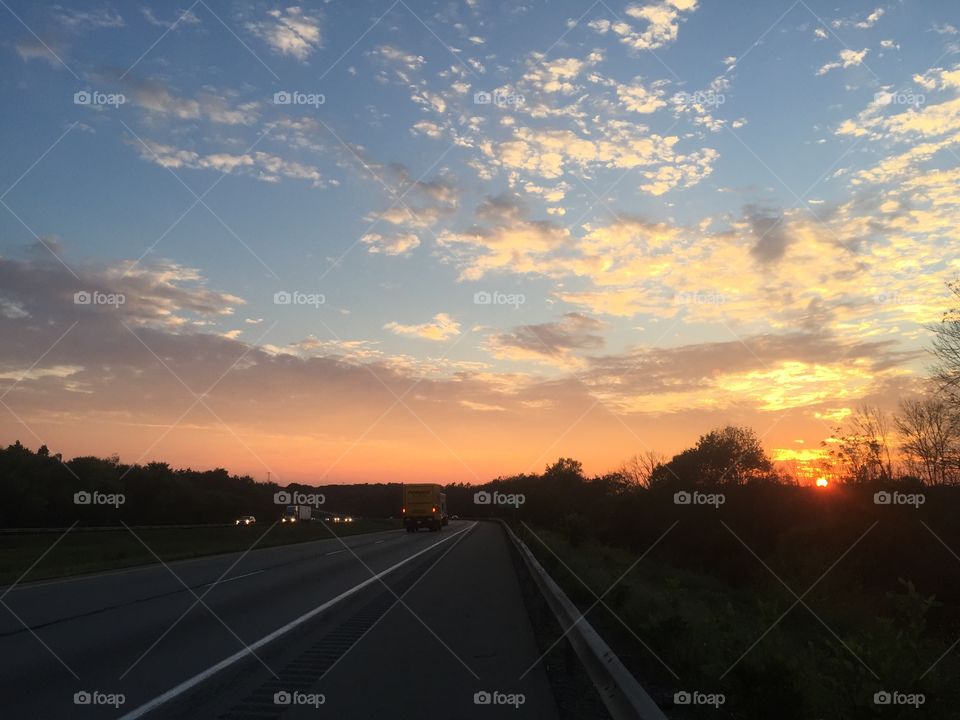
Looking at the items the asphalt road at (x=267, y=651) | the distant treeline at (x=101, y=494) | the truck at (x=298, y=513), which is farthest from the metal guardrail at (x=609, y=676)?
the truck at (x=298, y=513)

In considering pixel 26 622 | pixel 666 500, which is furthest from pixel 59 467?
pixel 26 622

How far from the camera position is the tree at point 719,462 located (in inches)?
2896

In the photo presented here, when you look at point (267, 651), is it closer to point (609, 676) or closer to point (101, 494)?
point (609, 676)

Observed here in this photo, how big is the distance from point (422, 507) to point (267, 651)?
209 ft

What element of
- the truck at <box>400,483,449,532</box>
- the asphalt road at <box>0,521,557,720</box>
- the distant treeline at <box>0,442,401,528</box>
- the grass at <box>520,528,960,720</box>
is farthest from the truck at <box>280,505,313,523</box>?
the grass at <box>520,528,960,720</box>

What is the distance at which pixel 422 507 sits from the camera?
72938mm

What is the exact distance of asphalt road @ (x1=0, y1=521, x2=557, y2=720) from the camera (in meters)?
7.41

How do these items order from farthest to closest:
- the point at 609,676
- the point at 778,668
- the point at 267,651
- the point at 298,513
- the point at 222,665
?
the point at 298,513, the point at 267,651, the point at 222,665, the point at 609,676, the point at 778,668

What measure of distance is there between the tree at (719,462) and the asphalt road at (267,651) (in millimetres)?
58544

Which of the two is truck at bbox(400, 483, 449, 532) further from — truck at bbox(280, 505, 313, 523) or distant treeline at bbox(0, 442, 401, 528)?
truck at bbox(280, 505, 313, 523)

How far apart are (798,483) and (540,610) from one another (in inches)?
1781

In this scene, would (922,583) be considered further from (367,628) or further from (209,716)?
(209,716)

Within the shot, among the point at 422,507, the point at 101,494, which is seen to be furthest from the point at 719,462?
the point at 101,494

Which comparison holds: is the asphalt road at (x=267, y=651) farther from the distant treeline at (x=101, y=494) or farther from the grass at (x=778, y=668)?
the distant treeline at (x=101, y=494)
